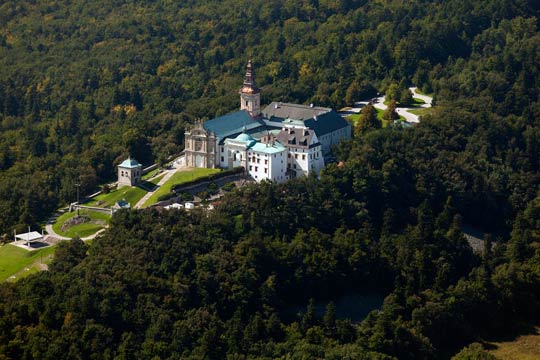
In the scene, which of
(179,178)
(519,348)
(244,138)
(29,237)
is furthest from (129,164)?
(519,348)

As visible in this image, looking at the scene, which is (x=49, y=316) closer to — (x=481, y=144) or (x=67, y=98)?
(x=481, y=144)

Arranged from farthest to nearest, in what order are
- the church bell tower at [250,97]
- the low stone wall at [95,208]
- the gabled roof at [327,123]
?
the church bell tower at [250,97] < the gabled roof at [327,123] < the low stone wall at [95,208]

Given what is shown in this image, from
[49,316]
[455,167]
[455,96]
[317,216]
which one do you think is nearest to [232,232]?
[317,216]

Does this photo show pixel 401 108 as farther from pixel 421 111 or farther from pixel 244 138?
pixel 244 138

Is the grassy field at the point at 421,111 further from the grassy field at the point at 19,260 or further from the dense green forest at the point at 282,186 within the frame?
the grassy field at the point at 19,260

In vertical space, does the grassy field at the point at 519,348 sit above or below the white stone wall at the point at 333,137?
below

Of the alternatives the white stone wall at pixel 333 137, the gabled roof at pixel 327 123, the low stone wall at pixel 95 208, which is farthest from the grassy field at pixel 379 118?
the low stone wall at pixel 95 208
